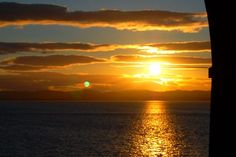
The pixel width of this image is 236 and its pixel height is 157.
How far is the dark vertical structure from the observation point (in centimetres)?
635

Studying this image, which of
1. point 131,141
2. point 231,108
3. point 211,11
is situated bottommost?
point 231,108

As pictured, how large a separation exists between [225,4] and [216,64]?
840 millimetres

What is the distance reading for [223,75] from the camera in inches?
260

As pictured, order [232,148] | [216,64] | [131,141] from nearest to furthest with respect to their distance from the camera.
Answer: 1. [232,148]
2. [216,64]
3. [131,141]

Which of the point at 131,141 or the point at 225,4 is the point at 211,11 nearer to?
the point at 225,4

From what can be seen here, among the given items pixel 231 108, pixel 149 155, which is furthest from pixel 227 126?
pixel 149 155

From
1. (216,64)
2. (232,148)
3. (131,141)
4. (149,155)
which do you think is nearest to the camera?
(232,148)

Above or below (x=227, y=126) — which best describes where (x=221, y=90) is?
above

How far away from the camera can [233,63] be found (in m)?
6.42

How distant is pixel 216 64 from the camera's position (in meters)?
6.70

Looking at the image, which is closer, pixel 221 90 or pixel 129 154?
pixel 221 90

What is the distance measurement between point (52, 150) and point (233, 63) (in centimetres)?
4748

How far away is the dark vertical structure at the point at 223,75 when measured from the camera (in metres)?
6.35

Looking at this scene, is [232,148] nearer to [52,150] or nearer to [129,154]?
[129,154]
